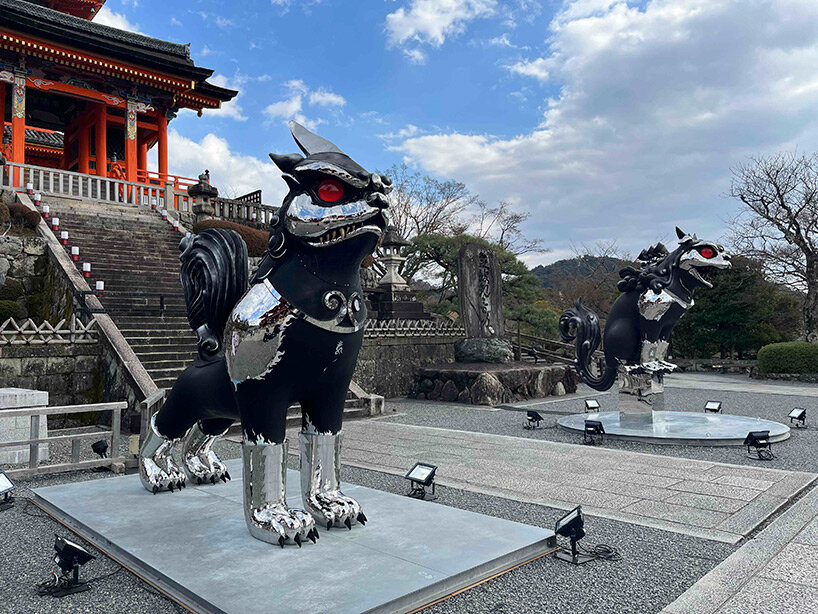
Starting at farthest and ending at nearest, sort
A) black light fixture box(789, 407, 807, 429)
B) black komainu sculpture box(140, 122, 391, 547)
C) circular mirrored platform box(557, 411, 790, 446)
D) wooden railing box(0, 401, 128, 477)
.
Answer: black light fixture box(789, 407, 807, 429) < circular mirrored platform box(557, 411, 790, 446) < wooden railing box(0, 401, 128, 477) < black komainu sculpture box(140, 122, 391, 547)

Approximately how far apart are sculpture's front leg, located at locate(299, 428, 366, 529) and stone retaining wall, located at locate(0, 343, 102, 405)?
7159 mm

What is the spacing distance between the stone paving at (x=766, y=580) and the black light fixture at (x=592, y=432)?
317 cm

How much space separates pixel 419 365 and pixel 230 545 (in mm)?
11006

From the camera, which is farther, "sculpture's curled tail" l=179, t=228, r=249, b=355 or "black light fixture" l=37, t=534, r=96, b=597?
"sculpture's curled tail" l=179, t=228, r=249, b=355

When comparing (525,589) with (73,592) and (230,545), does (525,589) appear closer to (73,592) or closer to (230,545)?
(230,545)

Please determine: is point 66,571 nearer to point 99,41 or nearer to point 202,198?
point 202,198

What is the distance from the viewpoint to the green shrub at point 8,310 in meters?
11.6

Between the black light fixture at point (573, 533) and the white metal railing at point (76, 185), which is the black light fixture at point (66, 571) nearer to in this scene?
the black light fixture at point (573, 533)

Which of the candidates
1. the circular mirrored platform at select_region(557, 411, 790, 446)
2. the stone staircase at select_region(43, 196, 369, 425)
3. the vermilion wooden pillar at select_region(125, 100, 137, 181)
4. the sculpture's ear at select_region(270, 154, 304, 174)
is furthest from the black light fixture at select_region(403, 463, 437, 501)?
the vermilion wooden pillar at select_region(125, 100, 137, 181)

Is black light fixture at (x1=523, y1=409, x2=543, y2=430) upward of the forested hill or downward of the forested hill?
downward

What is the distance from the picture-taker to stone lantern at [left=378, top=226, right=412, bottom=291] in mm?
17542

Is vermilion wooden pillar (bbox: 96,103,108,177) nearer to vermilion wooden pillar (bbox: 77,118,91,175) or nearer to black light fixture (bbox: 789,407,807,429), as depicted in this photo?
vermilion wooden pillar (bbox: 77,118,91,175)

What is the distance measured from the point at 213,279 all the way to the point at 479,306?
10829mm

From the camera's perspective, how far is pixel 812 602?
290 cm
